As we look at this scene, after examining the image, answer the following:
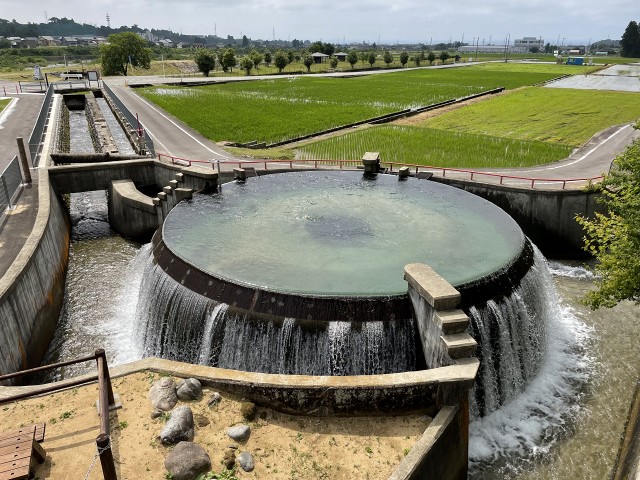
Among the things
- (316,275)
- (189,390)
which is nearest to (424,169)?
(316,275)

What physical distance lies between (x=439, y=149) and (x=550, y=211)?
13.8 m

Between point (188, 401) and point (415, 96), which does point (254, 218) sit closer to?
point (188, 401)

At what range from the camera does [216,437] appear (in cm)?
1027

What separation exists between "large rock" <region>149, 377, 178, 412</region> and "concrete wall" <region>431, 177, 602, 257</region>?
2022 cm

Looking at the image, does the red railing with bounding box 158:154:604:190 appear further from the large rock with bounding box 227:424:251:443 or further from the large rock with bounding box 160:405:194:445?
the large rock with bounding box 227:424:251:443

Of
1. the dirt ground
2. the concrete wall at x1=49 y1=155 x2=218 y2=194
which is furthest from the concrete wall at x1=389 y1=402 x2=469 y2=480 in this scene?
the concrete wall at x1=49 y1=155 x2=218 y2=194

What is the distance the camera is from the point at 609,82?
98.2 m

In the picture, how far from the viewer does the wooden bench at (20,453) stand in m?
8.58

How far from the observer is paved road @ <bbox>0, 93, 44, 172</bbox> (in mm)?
32656

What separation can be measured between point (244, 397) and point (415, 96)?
66717 mm

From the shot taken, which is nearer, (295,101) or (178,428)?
(178,428)

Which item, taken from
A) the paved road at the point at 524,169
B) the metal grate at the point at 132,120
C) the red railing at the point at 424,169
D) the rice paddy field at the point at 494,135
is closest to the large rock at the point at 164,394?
the red railing at the point at 424,169

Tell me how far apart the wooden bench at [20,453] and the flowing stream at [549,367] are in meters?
5.55

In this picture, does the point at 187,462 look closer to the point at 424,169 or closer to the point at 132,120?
the point at 424,169
